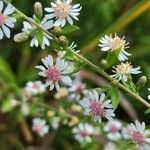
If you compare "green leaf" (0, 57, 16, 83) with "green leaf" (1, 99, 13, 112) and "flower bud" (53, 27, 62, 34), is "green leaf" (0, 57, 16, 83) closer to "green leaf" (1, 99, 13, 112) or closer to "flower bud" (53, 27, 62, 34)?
"green leaf" (1, 99, 13, 112)

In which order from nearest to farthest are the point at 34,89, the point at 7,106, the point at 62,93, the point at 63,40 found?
the point at 63,40, the point at 62,93, the point at 34,89, the point at 7,106

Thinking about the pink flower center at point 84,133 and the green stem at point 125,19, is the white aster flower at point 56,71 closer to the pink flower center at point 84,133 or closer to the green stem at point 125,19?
the pink flower center at point 84,133

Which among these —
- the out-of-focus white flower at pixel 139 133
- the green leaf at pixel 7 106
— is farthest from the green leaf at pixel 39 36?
the green leaf at pixel 7 106

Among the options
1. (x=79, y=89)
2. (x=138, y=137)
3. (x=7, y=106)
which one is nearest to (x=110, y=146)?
(x=79, y=89)

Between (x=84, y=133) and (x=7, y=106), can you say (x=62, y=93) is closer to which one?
(x=84, y=133)

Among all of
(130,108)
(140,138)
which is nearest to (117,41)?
(140,138)

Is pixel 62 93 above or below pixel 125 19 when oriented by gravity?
below
